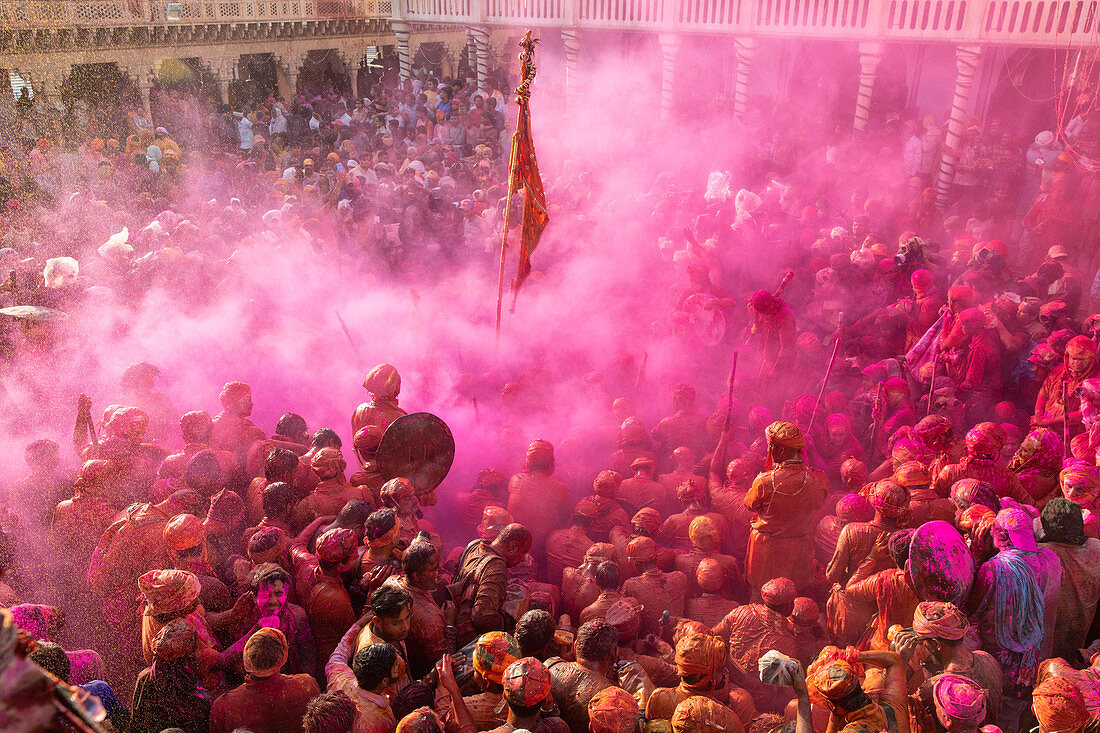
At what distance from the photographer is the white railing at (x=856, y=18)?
9773 mm

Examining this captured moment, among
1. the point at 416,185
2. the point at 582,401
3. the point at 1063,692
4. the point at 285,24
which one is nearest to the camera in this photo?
the point at 1063,692

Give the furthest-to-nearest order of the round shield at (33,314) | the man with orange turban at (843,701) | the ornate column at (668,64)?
the ornate column at (668,64) → the round shield at (33,314) → the man with orange turban at (843,701)

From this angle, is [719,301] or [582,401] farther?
[719,301]

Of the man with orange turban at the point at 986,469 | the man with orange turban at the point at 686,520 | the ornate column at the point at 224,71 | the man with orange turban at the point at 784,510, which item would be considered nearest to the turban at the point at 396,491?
the man with orange turban at the point at 686,520

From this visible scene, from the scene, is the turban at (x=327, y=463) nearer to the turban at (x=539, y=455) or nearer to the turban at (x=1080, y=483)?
the turban at (x=539, y=455)

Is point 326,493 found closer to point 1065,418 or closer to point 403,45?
point 1065,418

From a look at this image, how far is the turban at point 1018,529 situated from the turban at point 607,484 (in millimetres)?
2107

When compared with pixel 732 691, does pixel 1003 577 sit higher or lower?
higher

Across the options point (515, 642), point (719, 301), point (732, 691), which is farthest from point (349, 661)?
point (719, 301)

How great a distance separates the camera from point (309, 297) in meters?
8.92

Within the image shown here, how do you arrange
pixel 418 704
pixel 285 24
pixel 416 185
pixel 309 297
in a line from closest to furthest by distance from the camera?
pixel 418 704
pixel 309 297
pixel 416 185
pixel 285 24

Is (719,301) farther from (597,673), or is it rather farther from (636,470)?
(597,673)

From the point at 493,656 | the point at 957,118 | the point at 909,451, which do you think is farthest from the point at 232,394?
the point at 957,118

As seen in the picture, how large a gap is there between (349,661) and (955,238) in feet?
30.2
